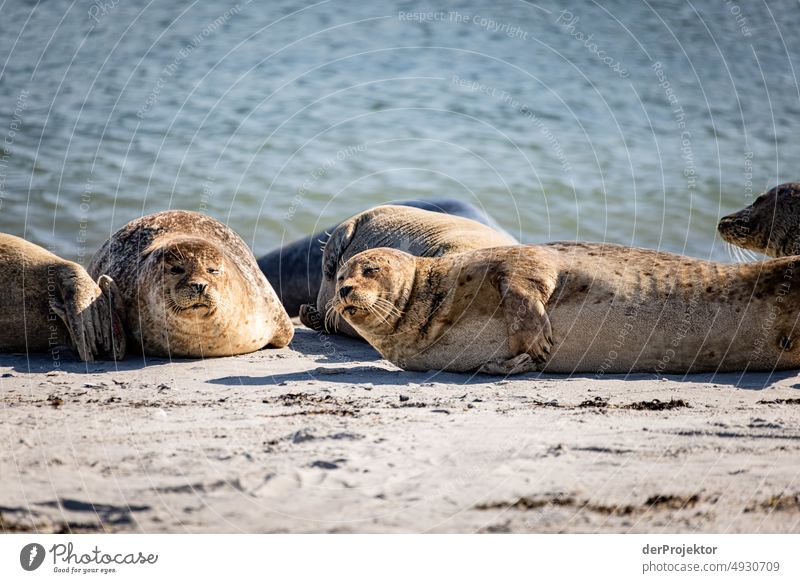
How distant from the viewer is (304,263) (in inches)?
447

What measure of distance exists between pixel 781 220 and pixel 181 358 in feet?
15.8

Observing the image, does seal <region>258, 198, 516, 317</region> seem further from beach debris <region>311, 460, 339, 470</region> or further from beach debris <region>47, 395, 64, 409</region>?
beach debris <region>311, 460, 339, 470</region>

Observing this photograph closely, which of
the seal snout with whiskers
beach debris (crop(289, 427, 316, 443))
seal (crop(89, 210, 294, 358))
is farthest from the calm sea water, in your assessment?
beach debris (crop(289, 427, 316, 443))

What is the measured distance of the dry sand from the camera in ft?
A: 11.7

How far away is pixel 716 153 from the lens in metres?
18.7

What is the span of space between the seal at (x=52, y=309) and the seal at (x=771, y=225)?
197 inches

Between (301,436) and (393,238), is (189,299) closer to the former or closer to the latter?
(393,238)

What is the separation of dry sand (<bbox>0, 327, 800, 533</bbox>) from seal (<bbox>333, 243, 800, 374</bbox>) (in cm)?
23

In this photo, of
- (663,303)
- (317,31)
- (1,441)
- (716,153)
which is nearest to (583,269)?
(663,303)

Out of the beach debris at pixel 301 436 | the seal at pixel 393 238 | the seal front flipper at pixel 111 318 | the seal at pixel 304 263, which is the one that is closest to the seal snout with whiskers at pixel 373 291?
the seal at pixel 393 238

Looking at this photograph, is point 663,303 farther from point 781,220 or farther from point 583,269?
point 781,220

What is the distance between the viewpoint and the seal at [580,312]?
252 inches

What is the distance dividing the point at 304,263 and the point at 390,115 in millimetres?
8119

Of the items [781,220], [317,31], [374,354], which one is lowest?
[374,354]
